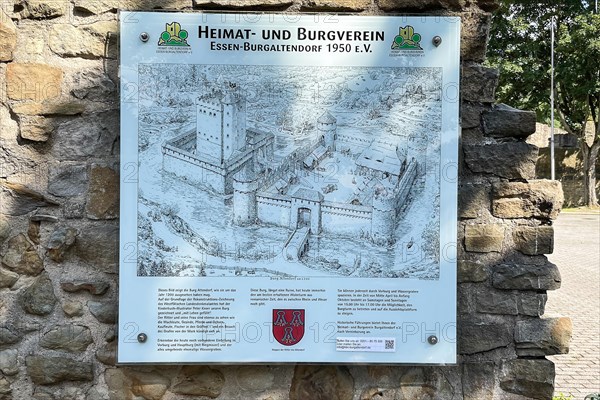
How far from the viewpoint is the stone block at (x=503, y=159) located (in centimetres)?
267

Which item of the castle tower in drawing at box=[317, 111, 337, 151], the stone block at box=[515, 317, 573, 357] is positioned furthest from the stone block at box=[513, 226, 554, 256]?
the castle tower in drawing at box=[317, 111, 337, 151]

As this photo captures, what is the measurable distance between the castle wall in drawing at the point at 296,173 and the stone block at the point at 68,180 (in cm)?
41

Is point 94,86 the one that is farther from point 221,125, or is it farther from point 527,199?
point 527,199

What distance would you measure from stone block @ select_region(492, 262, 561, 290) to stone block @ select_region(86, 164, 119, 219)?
1.77 metres

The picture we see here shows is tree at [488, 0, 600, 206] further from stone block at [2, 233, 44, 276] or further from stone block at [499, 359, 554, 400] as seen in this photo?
stone block at [2, 233, 44, 276]

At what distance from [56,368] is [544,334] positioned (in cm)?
221

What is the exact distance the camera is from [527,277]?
2670 millimetres

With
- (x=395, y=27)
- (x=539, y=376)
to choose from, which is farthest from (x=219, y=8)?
(x=539, y=376)

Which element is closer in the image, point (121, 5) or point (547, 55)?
point (121, 5)

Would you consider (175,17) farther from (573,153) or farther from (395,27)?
(573,153)

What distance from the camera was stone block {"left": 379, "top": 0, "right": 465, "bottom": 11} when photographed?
2641mm

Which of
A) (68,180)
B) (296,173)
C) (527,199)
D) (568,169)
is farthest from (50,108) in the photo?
(568,169)

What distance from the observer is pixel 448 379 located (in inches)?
107

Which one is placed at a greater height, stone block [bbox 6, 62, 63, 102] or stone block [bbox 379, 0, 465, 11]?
stone block [bbox 379, 0, 465, 11]
